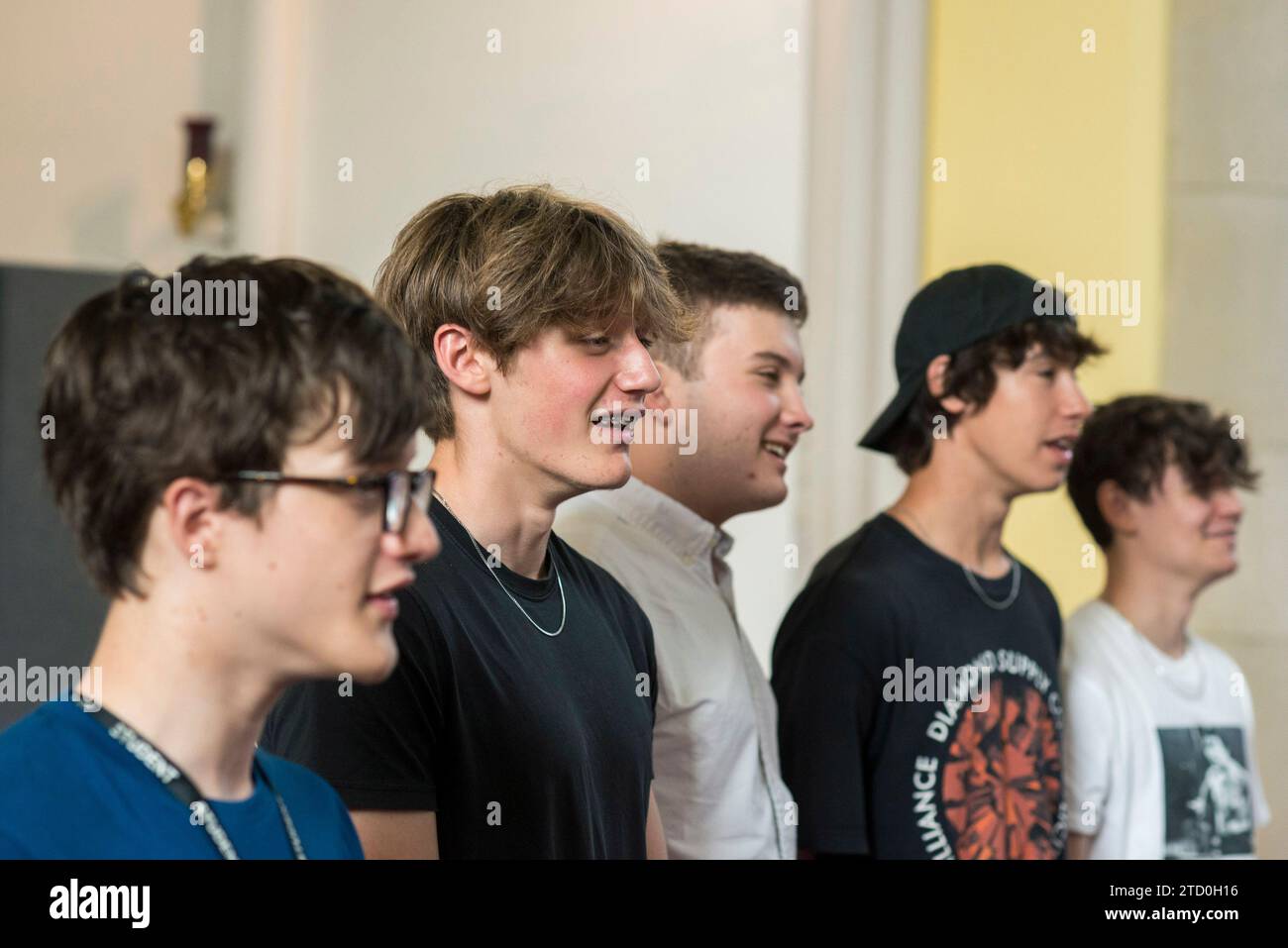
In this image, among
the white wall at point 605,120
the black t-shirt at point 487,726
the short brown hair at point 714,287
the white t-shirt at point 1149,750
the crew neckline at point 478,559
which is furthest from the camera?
the white wall at point 605,120

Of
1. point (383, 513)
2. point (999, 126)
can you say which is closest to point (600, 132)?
point (999, 126)

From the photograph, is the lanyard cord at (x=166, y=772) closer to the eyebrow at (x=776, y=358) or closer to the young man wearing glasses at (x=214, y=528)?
the young man wearing glasses at (x=214, y=528)

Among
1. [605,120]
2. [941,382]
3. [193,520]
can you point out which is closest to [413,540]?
[193,520]

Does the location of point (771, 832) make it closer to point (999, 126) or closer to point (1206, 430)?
point (1206, 430)

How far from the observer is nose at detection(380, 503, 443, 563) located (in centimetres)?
103

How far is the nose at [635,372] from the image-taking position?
153 centimetres

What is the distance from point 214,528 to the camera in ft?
3.24

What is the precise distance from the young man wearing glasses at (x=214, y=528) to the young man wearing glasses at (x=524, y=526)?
28 centimetres

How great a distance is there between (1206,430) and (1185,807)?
726 millimetres

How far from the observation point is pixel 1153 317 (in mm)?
3820

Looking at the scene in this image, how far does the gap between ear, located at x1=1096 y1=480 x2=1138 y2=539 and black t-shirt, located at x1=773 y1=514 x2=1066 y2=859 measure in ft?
1.76

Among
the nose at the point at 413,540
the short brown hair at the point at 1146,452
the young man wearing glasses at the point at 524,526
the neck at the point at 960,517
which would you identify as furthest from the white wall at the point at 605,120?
the nose at the point at 413,540

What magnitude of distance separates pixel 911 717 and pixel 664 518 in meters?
0.47

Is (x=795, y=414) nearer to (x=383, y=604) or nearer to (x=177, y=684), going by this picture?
(x=383, y=604)
